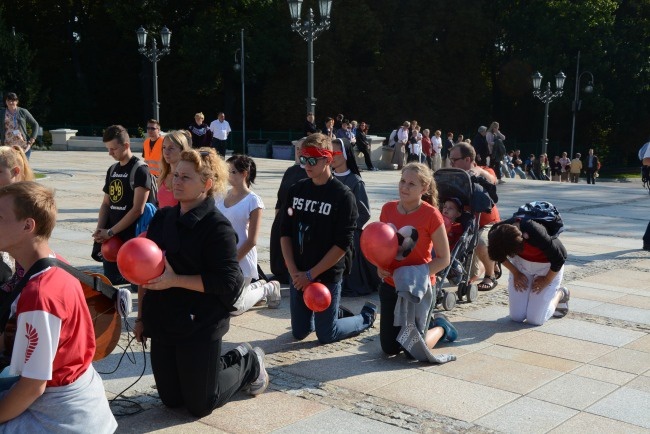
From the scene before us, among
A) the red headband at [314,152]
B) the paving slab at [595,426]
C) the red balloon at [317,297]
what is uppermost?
the red headband at [314,152]

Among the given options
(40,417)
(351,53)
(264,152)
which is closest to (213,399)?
(40,417)

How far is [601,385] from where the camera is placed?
18.7 ft

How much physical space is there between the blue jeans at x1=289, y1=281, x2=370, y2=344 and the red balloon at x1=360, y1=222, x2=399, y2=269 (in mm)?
746

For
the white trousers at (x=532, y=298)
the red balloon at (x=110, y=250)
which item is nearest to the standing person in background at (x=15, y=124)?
the red balloon at (x=110, y=250)

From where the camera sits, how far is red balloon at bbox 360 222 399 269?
565cm

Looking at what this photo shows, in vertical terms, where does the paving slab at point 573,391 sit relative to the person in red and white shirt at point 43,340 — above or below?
below

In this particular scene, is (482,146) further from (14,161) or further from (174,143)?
(14,161)

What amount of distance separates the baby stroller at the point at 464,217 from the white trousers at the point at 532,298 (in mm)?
663

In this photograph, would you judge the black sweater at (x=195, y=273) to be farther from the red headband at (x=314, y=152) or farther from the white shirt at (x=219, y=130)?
the white shirt at (x=219, y=130)

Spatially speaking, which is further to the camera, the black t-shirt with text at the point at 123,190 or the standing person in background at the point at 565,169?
the standing person in background at the point at 565,169

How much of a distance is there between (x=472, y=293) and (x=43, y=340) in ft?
19.6

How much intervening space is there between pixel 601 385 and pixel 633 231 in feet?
30.4

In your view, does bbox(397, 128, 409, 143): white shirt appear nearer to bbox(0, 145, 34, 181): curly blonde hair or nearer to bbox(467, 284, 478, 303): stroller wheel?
bbox(467, 284, 478, 303): stroller wheel

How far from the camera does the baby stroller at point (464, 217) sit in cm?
805
